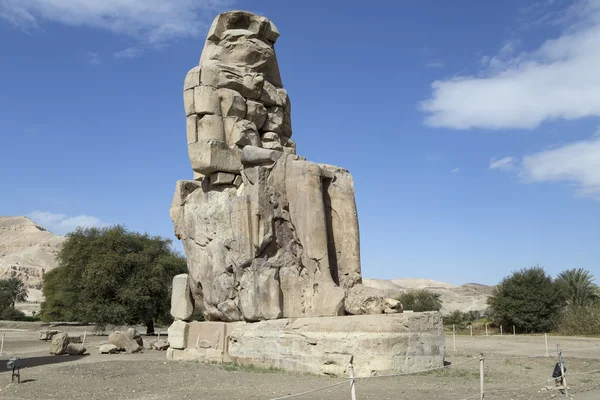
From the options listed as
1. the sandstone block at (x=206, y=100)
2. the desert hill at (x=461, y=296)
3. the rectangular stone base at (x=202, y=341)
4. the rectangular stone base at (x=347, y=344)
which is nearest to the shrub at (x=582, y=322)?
the desert hill at (x=461, y=296)

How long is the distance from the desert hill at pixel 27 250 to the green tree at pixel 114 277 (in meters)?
36.8

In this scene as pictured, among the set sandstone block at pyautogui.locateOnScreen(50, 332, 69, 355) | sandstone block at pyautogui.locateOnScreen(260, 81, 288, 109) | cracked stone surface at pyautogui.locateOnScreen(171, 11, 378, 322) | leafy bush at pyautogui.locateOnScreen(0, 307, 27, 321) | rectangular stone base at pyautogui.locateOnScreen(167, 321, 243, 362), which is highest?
sandstone block at pyautogui.locateOnScreen(260, 81, 288, 109)

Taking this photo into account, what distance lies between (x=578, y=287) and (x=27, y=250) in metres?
76.3

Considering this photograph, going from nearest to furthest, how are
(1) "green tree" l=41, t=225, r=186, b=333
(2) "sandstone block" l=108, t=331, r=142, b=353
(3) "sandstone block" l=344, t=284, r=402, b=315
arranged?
(3) "sandstone block" l=344, t=284, r=402, b=315 → (2) "sandstone block" l=108, t=331, r=142, b=353 → (1) "green tree" l=41, t=225, r=186, b=333

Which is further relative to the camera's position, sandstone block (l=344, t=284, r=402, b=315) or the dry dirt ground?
sandstone block (l=344, t=284, r=402, b=315)

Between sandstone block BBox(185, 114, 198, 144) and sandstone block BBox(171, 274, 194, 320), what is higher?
sandstone block BBox(185, 114, 198, 144)

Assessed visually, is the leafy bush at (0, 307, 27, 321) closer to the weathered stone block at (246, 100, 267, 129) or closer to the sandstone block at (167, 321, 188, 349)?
the sandstone block at (167, 321, 188, 349)

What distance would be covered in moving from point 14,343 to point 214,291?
10.6m

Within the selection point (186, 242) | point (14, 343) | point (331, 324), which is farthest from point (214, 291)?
point (14, 343)

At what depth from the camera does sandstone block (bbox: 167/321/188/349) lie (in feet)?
32.7

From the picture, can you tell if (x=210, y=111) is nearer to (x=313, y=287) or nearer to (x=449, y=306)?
(x=313, y=287)

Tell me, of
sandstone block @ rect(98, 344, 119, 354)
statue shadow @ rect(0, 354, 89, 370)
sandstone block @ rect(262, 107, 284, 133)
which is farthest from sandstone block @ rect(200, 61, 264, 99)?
sandstone block @ rect(98, 344, 119, 354)

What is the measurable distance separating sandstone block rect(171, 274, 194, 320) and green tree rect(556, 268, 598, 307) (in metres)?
18.3

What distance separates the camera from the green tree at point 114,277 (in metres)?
20.3
